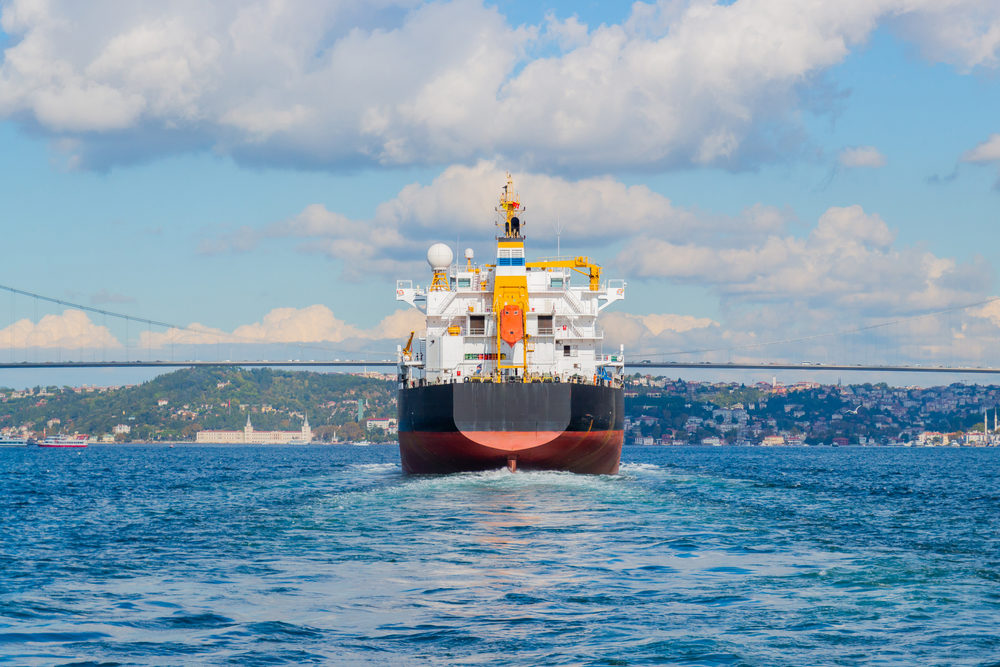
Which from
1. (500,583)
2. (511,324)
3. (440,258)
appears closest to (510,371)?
(511,324)

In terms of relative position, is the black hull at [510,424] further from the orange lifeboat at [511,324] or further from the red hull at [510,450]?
the orange lifeboat at [511,324]

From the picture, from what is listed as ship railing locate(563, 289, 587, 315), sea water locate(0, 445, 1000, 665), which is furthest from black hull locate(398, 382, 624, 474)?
ship railing locate(563, 289, 587, 315)

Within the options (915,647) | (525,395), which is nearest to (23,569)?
(915,647)

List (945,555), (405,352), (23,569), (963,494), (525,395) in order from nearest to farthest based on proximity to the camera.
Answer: (23,569) < (945,555) < (525,395) < (963,494) < (405,352)

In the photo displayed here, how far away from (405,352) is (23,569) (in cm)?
3439

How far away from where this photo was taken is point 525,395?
39625 millimetres

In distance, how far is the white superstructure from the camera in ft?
149

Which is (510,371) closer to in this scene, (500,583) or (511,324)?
(511,324)

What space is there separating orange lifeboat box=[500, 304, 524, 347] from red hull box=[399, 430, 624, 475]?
521 cm

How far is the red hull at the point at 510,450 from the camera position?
39.7 metres

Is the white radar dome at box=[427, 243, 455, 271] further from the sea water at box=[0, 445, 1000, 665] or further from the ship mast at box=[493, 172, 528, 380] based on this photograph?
the sea water at box=[0, 445, 1000, 665]

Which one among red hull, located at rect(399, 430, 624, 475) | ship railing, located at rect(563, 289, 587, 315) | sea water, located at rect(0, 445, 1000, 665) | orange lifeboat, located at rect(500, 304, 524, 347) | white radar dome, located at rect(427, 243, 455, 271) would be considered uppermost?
white radar dome, located at rect(427, 243, 455, 271)

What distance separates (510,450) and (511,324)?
274 inches

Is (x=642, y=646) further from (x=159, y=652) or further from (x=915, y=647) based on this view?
(x=159, y=652)
